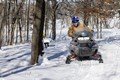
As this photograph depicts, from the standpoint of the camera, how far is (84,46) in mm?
11375

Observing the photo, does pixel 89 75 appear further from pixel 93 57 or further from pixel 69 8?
pixel 69 8

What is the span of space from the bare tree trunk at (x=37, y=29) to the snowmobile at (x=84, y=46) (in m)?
1.55

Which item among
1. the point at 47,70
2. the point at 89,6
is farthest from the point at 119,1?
the point at 47,70

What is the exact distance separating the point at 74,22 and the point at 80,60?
1.63 m

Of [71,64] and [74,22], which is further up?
[74,22]

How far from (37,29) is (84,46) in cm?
212

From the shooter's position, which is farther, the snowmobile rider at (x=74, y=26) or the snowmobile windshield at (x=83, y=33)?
the snowmobile rider at (x=74, y=26)

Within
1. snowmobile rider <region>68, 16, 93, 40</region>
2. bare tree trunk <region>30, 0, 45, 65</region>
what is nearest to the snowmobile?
snowmobile rider <region>68, 16, 93, 40</region>

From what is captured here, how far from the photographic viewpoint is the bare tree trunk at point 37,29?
12102 mm

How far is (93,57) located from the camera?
37.9 feet

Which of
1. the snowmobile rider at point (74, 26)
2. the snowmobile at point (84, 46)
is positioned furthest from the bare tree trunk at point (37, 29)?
the snowmobile at point (84, 46)

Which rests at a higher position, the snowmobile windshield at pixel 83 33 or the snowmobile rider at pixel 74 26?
the snowmobile rider at pixel 74 26

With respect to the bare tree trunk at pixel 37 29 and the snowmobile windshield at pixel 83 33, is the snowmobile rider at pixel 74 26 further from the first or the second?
the bare tree trunk at pixel 37 29

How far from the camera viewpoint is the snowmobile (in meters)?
11.3
